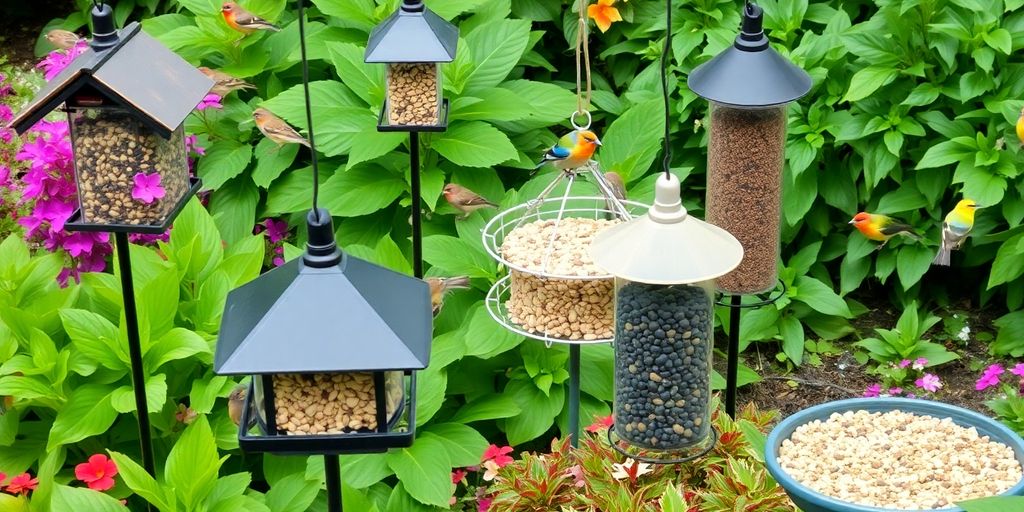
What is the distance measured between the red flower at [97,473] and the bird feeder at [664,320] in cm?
176

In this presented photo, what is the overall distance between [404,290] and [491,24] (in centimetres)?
335

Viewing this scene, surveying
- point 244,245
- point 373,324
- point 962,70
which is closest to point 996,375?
point 962,70

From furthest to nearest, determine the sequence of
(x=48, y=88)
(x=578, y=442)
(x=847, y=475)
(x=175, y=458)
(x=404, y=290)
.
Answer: (x=578, y=442) < (x=175, y=458) < (x=48, y=88) < (x=847, y=475) < (x=404, y=290)

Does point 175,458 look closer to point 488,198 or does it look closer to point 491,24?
point 488,198

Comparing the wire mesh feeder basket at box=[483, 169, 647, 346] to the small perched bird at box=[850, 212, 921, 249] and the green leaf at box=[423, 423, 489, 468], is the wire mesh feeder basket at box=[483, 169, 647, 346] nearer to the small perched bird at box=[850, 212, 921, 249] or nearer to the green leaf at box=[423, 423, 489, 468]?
the green leaf at box=[423, 423, 489, 468]

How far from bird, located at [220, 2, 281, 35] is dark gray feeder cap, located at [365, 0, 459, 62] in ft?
5.84

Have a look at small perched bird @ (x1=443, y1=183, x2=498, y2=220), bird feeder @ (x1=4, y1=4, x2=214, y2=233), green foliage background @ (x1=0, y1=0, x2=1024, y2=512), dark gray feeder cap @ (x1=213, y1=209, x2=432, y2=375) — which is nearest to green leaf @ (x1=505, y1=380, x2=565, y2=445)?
green foliage background @ (x1=0, y1=0, x2=1024, y2=512)

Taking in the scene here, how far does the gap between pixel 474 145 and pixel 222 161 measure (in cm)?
134

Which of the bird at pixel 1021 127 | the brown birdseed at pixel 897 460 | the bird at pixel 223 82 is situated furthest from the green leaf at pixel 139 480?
the bird at pixel 1021 127

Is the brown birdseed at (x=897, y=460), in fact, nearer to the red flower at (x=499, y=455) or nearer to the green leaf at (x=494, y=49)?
the red flower at (x=499, y=455)

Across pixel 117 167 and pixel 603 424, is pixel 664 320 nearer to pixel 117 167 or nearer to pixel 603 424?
pixel 603 424

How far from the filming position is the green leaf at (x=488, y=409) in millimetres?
4707

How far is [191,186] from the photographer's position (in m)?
4.04

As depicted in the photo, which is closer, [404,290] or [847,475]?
[404,290]
